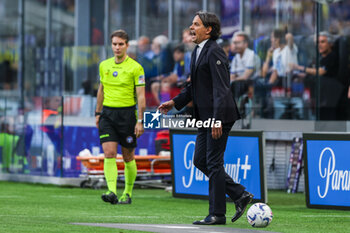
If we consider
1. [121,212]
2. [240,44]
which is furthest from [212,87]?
[240,44]

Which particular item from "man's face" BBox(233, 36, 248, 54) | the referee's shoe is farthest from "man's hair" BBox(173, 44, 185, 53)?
the referee's shoe

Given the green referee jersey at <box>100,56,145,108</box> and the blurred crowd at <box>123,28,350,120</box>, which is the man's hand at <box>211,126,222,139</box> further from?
the blurred crowd at <box>123,28,350,120</box>

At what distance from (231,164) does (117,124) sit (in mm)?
1576

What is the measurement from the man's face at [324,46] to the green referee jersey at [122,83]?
465 centimetres

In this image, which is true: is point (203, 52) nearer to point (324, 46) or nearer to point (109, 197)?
point (109, 197)

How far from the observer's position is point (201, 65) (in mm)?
9086

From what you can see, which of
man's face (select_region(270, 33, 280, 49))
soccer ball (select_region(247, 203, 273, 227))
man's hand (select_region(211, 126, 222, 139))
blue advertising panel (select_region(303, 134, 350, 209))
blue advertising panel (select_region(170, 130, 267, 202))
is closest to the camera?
soccer ball (select_region(247, 203, 273, 227))

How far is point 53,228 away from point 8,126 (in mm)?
9701

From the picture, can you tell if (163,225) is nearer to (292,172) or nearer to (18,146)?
(292,172)

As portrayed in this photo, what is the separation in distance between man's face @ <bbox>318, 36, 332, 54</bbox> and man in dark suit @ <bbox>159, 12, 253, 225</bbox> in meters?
7.01

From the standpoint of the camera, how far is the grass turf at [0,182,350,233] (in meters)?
8.79

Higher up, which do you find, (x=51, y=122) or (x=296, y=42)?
(x=296, y=42)

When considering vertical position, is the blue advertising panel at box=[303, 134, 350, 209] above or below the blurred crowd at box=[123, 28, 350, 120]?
below

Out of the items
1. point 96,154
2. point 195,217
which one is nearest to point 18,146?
point 96,154
